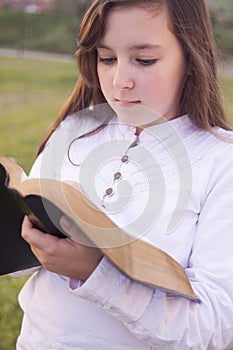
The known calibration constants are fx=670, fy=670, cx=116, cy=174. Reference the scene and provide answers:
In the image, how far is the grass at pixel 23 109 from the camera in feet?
8.16

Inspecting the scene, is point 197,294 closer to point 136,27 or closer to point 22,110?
point 136,27

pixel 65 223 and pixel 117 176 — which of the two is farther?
pixel 117 176

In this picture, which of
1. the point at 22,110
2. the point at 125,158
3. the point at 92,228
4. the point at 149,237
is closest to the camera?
the point at 92,228

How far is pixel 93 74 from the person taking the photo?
134 cm

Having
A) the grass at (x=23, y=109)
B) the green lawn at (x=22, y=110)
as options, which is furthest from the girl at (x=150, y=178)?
the green lawn at (x=22, y=110)

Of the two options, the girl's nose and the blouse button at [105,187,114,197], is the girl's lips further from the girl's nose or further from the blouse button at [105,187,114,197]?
the blouse button at [105,187,114,197]

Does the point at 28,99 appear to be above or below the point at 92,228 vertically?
below

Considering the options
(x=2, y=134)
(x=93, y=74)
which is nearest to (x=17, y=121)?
(x=2, y=134)

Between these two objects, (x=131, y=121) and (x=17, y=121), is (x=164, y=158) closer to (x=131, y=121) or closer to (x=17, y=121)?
(x=131, y=121)

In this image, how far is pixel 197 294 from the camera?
1048 mm

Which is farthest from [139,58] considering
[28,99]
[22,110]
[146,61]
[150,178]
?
[28,99]

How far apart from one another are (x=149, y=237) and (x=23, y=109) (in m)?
6.12

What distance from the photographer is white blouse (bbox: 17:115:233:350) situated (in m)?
0.99

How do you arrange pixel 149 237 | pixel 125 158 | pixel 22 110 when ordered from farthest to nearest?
pixel 22 110, pixel 125 158, pixel 149 237
